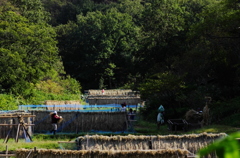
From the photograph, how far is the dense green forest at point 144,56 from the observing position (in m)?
25.7

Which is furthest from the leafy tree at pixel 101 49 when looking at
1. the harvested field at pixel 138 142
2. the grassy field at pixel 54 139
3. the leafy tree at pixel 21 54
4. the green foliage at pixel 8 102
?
the harvested field at pixel 138 142

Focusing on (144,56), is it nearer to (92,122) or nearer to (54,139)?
(92,122)

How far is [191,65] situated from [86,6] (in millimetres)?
51990

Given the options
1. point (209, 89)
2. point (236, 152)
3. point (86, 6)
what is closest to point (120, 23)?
point (86, 6)

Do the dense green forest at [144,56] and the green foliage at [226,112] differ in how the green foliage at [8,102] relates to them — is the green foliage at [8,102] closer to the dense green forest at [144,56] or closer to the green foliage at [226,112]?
the dense green forest at [144,56]

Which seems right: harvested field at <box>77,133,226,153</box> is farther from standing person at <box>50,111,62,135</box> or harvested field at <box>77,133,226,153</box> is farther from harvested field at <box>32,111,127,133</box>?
harvested field at <box>32,111,127,133</box>

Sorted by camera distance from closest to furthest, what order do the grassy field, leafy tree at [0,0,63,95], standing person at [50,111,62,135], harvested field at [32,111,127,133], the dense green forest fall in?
the grassy field
standing person at [50,111,62,135]
harvested field at [32,111,127,133]
the dense green forest
leafy tree at [0,0,63,95]

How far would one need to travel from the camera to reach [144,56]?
3719 cm

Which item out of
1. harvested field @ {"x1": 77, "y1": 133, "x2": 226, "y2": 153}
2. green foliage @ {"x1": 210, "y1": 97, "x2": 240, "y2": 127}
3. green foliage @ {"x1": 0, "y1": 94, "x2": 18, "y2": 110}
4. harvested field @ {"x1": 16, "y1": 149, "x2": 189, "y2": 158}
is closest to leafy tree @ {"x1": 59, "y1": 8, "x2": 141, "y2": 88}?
green foliage @ {"x1": 0, "y1": 94, "x2": 18, "y2": 110}

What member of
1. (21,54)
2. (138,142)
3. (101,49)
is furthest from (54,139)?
(101,49)

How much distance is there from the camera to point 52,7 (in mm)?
82312

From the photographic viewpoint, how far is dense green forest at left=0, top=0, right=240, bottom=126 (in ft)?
84.3

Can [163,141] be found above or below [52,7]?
below

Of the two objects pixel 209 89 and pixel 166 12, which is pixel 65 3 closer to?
pixel 166 12
